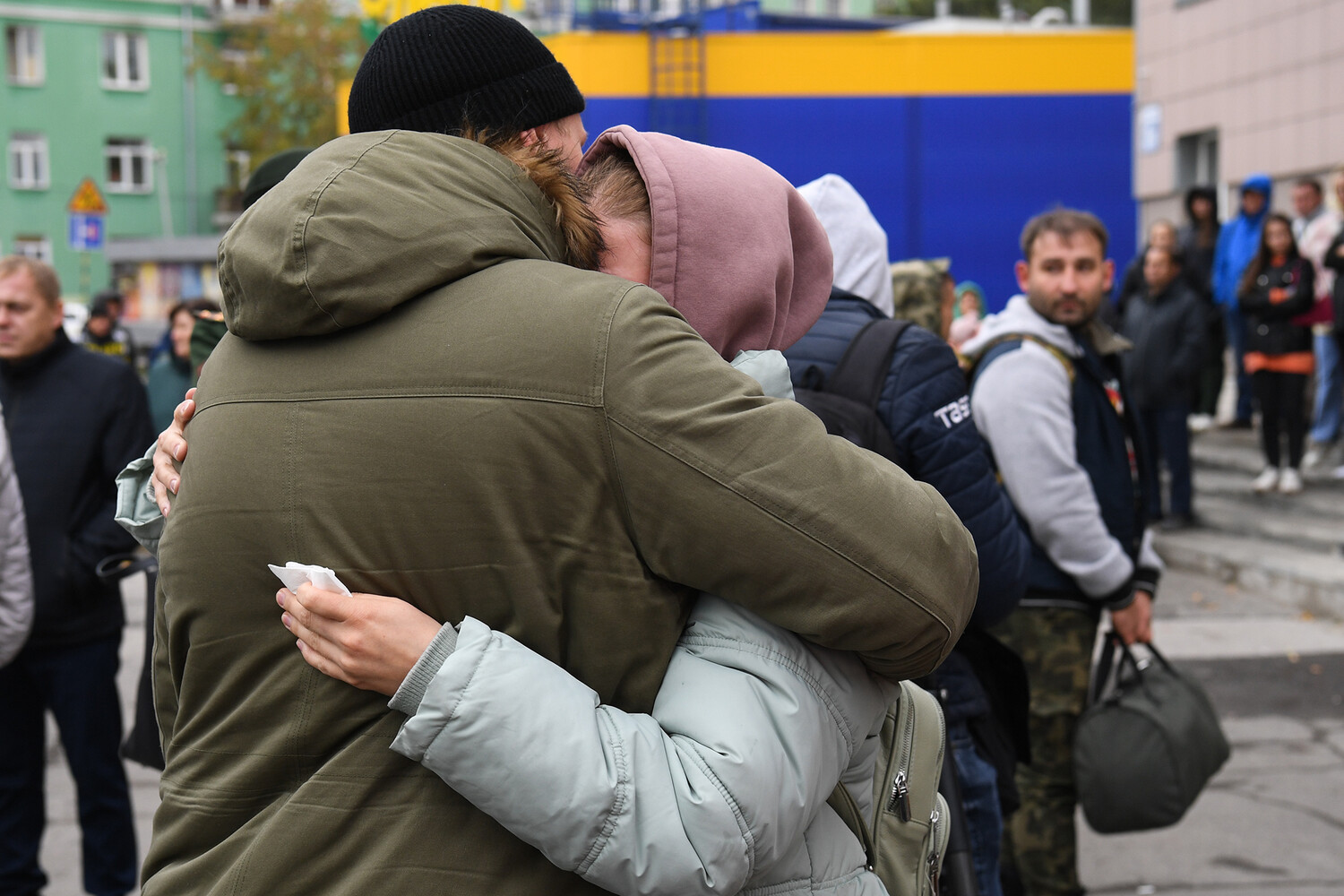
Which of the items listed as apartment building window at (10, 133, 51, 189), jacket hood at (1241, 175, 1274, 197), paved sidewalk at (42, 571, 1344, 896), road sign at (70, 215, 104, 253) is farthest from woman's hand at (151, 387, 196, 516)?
apartment building window at (10, 133, 51, 189)

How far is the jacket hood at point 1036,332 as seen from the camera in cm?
360

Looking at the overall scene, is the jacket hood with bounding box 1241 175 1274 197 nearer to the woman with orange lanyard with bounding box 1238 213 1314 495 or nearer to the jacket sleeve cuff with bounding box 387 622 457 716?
the woman with orange lanyard with bounding box 1238 213 1314 495

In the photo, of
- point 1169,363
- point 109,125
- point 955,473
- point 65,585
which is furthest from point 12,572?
point 109,125

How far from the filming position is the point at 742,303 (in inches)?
64.4

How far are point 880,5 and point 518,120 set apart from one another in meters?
53.0

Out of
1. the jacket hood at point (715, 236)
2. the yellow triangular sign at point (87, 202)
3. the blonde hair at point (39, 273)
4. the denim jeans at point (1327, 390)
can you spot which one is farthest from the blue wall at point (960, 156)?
the jacket hood at point (715, 236)

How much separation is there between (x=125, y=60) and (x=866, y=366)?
43793 millimetres

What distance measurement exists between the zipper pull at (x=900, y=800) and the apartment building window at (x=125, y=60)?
44030 millimetres

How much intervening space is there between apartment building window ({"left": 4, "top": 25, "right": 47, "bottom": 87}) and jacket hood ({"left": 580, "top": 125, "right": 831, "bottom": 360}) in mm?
43716

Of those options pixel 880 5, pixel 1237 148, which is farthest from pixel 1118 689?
pixel 880 5

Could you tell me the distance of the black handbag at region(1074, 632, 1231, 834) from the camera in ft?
10.8

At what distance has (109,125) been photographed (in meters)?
40.5

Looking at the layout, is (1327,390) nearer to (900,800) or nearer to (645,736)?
(900,800)

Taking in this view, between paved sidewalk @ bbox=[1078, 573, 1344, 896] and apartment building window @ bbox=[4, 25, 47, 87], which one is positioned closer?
paved sidewalk @ bbox=[1078, 573, 1344, 896]
